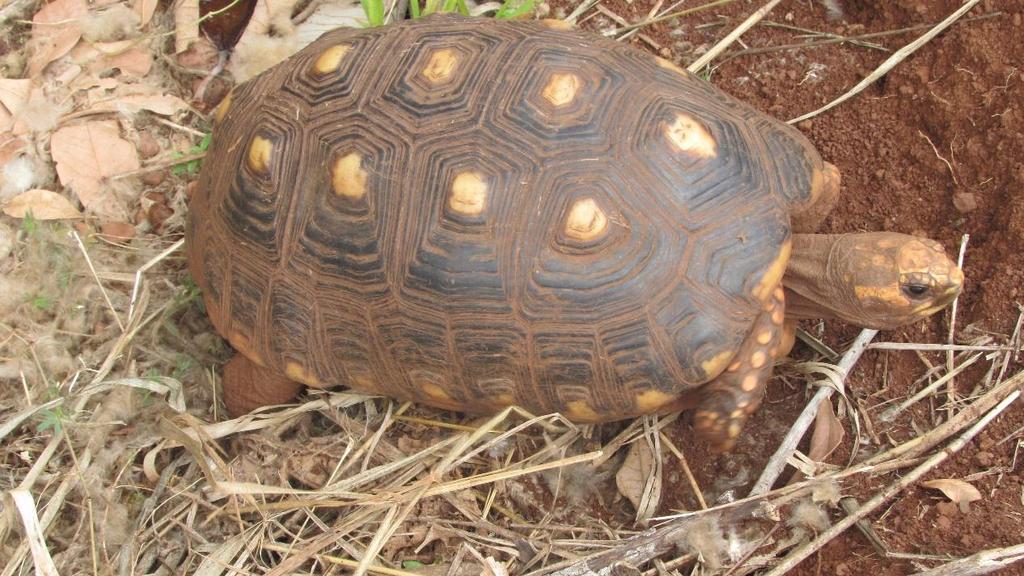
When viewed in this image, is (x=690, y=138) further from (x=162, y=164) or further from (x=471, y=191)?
(x=162, y=164)

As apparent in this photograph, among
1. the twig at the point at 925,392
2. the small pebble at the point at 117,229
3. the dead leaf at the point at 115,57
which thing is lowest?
the twig at the point at 925,392

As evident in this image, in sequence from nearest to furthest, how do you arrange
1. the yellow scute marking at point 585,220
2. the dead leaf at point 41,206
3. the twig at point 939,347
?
the yellow scute marking at point 585,220, the twig at point 939,347, the dead leaf at point 41,206

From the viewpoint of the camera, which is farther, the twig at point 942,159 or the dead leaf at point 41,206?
the dead leaf at point 41,206

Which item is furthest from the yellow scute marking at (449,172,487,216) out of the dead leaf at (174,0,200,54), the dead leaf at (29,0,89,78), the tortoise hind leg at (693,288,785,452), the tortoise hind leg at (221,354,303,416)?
the dead leaf at (29,0,89,78)

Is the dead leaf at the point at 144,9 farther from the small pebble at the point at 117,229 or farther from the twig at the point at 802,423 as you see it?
the twig at the point at 802,423

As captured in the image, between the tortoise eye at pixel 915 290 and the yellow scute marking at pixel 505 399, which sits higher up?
the tortoise eye at pixel 915 290

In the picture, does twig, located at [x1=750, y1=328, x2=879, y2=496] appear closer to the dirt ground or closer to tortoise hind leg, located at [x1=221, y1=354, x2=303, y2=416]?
the dirt ground

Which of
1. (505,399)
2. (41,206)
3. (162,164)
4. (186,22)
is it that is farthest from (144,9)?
(505,399)

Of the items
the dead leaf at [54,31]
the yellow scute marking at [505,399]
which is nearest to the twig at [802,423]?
the yellow scute marking at [505,399]

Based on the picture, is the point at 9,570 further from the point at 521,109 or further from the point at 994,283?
the point at 994,283
